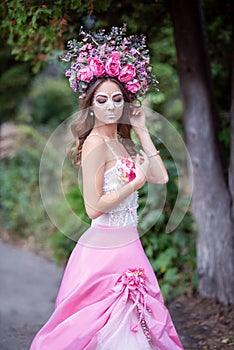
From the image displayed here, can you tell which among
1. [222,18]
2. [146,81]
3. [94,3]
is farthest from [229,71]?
[146,81]

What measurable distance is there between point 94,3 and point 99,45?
1.04m

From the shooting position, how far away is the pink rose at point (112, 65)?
3314mm

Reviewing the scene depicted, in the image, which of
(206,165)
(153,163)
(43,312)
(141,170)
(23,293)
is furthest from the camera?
(23,293)

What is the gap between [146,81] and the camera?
3.49 meters

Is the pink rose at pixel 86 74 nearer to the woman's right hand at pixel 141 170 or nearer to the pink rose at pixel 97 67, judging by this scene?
the pink rose at pixel 97 67

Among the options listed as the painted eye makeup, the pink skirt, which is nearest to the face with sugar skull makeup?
the painted eye makeup

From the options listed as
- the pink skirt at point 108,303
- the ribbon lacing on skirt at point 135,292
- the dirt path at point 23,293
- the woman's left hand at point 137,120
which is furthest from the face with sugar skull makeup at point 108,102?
the dirt path at point 23,293

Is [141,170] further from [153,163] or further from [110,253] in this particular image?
[110,253]

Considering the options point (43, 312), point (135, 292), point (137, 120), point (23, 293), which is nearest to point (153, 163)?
point (137, 120)

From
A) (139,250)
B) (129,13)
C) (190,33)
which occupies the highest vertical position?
(129,13)

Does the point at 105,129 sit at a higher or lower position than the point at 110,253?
higher

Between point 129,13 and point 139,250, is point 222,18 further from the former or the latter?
point 139,250

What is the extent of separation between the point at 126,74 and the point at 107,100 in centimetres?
19

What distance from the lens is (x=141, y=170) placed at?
3.25 meters
